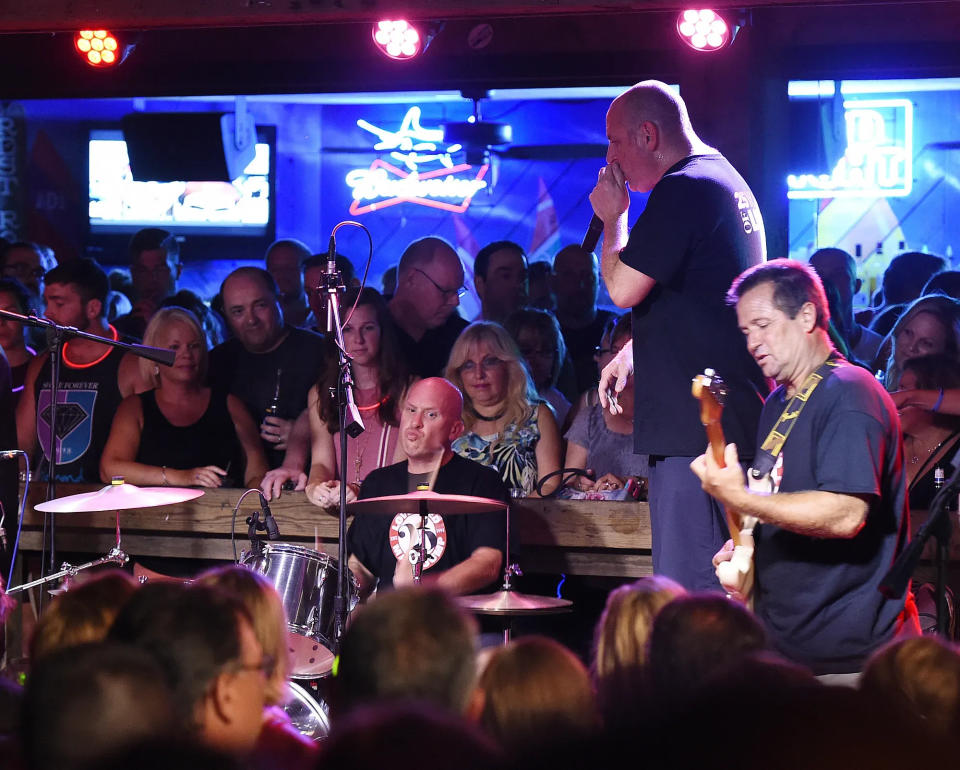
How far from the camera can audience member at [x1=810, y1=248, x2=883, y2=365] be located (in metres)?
7.15

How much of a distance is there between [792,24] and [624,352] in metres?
4.73

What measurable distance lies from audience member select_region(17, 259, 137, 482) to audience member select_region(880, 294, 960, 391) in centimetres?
403

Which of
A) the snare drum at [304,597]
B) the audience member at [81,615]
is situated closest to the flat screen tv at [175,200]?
the snare drum at [304,597]

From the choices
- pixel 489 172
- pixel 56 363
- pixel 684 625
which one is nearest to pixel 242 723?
pixel 684 625

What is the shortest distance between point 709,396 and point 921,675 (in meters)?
1.31

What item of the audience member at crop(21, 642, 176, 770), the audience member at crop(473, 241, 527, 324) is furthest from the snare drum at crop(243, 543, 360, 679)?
the audience member at crop(473, 241, 527, 324)

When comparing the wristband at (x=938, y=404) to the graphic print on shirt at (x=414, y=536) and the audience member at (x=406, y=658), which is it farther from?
the audience member at (x=406, y=658)

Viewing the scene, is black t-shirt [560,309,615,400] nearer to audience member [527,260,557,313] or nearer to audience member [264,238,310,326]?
audience member [527,260,557,313]

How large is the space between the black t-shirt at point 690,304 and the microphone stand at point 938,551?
2.17 feet

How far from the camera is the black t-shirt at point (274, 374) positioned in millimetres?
6852

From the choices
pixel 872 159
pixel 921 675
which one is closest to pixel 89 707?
pixel 921 675

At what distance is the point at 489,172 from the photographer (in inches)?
520

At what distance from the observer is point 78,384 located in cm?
680

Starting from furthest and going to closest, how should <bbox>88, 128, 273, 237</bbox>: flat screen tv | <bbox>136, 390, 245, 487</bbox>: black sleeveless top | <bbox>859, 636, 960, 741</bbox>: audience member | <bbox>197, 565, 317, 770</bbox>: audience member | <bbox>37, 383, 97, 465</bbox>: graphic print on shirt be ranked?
<bbox>88, 128, 273, 237</bbox>: flat screen tv
<bbox>37, 383, 97, 465</bbox>: graphic print on shirt
<bbox>136, 390, 245, 487</bbox>: black sleeveless top
<bbox>197, 565, 317, 770</bbox>: audience member
<bbox>859, 636, 960, 741</bbox>: audience member
